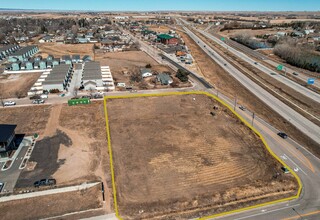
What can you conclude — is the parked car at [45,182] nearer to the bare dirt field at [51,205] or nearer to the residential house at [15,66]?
the bare dirt field at [51,205]

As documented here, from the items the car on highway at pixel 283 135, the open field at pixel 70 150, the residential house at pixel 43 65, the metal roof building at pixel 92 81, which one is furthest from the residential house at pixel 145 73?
the car on highway at pixel 283 135

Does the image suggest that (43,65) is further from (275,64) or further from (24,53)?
(275,64)

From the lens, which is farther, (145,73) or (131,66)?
(131,66)

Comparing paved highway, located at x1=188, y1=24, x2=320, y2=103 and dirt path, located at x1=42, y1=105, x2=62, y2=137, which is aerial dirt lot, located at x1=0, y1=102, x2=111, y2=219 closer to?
dirt path, located at x1=42, y1=105, x2=62, y2=137

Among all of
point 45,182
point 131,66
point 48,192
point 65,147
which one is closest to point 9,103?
point 65,147

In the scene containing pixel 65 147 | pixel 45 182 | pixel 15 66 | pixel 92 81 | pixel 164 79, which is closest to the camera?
pixel 45 182

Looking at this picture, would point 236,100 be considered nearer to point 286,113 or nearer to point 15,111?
point 286,113

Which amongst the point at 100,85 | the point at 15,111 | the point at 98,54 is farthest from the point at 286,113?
the point at 98,54
